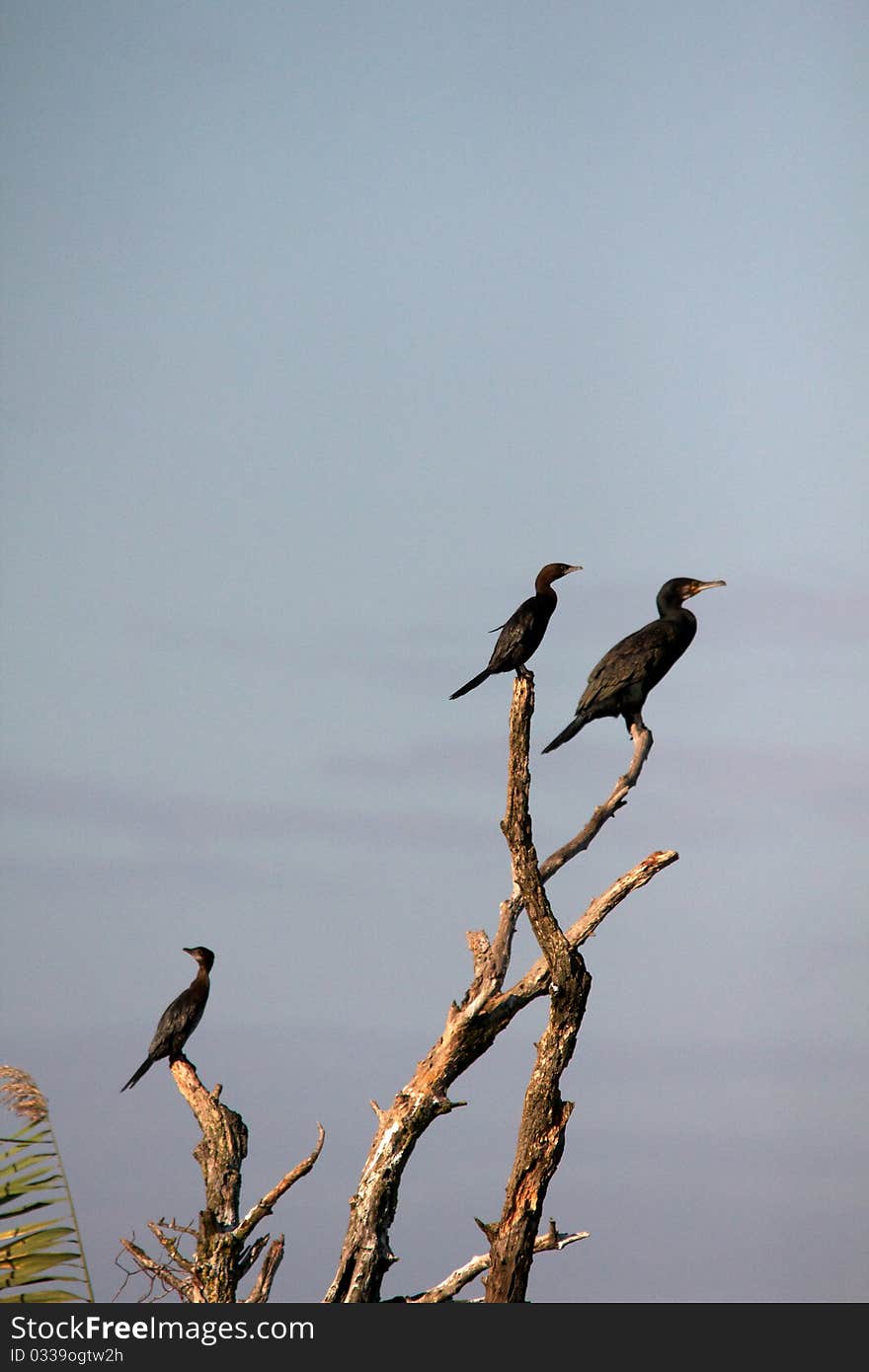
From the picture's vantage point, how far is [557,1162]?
9.12 metres

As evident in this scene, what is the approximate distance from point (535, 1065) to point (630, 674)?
9.83 ft

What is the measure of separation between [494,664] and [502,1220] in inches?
163

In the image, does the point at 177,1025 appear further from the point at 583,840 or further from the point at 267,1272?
the point at 583,840

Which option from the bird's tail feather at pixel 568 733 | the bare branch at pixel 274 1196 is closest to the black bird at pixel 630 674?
Answer: the bird's tail feather at pixel 568 733

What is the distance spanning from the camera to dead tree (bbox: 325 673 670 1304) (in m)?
9.09

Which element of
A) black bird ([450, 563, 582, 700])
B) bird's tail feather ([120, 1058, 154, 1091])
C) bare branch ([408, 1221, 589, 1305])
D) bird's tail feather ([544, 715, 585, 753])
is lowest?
bare branch ([408, 1221, 589, 1305])

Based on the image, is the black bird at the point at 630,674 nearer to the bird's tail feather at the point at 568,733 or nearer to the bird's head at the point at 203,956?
the bird's tail feather at the point at 568,733

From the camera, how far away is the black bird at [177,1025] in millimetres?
11609

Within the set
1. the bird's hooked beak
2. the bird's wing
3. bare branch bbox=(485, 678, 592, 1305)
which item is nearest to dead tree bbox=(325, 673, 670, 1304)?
bare branch bbox=(485, 678, 592, 1305)

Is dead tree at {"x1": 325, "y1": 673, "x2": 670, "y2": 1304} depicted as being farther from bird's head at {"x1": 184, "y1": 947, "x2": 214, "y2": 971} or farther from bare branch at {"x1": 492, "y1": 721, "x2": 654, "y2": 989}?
bird's head at {"x1": 184, "y1": 947, "x2": 214, "y2": 971}
